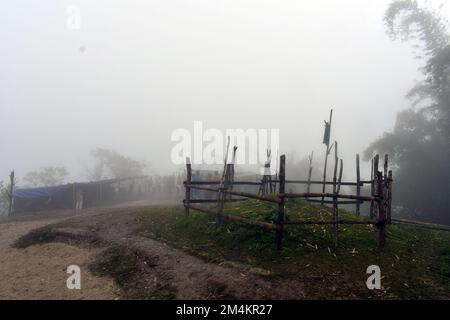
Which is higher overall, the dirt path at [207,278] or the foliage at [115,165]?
the foliage at [115,165]

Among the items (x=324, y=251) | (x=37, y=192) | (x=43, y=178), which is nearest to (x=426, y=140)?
(x=324, y=251)

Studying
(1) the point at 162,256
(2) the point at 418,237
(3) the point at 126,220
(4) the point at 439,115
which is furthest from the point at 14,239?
(4) the point at 439,115

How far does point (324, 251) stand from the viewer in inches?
280

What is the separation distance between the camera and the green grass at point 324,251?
584 cm

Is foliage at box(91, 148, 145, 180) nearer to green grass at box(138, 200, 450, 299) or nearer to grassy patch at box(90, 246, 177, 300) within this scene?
green grass at box(138, 200, 450, 299)

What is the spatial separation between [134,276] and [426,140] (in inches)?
1051

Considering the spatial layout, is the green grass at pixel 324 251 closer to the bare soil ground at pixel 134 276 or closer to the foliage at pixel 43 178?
the bare soil ground at pixel 134 276

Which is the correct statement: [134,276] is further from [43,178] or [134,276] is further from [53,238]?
[43,178]

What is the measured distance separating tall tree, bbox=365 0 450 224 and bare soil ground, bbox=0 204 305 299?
22.3 meters

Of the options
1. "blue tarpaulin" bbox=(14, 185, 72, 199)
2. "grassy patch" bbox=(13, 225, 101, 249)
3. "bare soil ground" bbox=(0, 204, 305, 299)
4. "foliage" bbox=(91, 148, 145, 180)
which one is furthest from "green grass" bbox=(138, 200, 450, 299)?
"foliage" bbox=(91, 148, 145, 180)

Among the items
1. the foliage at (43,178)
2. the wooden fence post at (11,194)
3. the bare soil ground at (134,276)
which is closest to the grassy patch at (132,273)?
the bare soil ground at (134,276)

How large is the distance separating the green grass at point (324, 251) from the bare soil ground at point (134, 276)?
0.44m

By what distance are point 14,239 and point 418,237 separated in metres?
13.4

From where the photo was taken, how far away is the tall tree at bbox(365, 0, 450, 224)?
2288 centimetres
